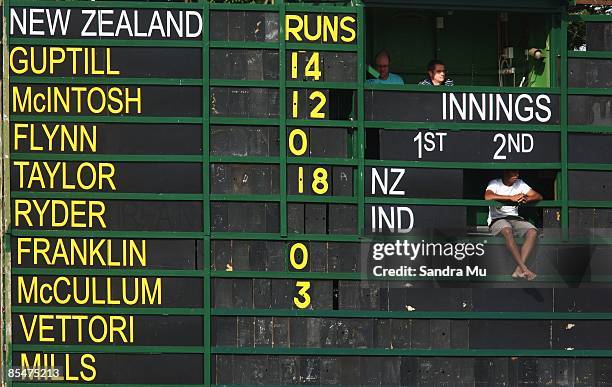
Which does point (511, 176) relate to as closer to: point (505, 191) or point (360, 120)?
point (505, 191)

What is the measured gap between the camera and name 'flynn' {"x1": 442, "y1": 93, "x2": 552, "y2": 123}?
35.5ft

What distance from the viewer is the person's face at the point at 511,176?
36.1ft

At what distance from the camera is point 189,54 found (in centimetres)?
1061

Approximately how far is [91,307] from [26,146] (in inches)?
60.4

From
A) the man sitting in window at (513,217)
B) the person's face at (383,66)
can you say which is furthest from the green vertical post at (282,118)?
the man sitting in window at (513,217)

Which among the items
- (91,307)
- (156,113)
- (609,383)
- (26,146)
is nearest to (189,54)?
(156,113)

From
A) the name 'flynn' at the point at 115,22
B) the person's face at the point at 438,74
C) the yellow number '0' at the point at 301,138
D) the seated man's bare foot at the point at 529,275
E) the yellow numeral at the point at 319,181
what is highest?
the name 'flynn' at the point at 115,22

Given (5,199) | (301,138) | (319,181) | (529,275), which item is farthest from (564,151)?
(5,199)

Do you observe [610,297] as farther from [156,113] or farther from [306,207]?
[156,113]

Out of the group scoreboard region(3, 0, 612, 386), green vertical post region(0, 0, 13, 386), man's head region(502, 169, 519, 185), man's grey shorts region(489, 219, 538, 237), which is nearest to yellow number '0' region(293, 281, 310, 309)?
scoreboard region(3, 0, 612, 386)

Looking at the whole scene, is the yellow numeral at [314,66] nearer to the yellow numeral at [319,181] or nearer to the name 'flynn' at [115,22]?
the yellow numeral at [319,181]

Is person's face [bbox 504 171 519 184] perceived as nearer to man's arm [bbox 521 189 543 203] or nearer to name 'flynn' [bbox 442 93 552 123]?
man's arm [bbox 521 189 543 203]

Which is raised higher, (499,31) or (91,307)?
(499,31)

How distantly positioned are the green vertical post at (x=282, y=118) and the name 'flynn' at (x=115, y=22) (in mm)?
725
